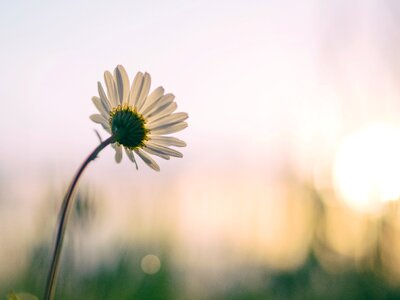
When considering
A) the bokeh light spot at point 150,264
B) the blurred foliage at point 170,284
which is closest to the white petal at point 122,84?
the blurred foliage at point 170,284

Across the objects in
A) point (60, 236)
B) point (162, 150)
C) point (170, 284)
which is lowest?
point (170, 284)

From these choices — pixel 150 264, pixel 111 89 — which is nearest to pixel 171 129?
pixel 111 89

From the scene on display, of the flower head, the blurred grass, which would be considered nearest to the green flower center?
the flower head

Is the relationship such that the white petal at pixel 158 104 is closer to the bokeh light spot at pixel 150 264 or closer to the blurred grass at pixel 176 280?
the blurred grass at pixel 176 280

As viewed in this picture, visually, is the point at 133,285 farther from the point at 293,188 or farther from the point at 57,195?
the point at 293,188

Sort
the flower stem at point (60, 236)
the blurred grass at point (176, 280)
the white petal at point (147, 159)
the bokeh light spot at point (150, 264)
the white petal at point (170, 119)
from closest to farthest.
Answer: the flower stem at point (60, 236)
the white petal at point (147, 159)
the white petal at point (170, 119)
the blurred grass at point (176, 280)
the bokeh light spot at point (150, 264)

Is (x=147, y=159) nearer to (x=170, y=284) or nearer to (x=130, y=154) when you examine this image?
(x=130, y=154)
